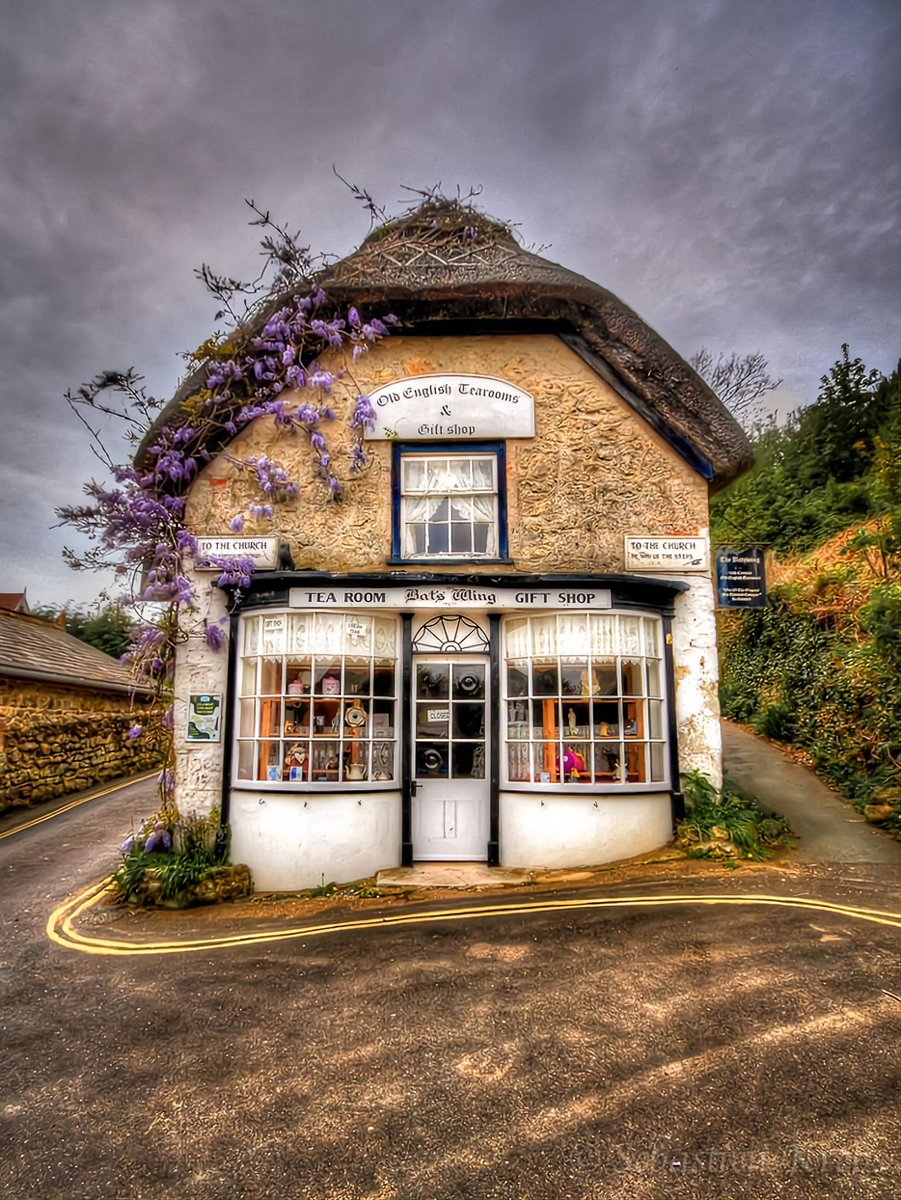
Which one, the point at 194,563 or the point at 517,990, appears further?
the point at 194,563

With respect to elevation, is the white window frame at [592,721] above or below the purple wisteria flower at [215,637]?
below

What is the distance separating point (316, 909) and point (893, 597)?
24.9 ft

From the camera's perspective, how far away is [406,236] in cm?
914

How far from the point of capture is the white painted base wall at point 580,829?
7.65 m

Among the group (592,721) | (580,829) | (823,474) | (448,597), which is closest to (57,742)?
(448,597)

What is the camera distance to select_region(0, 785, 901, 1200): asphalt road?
9.47ft

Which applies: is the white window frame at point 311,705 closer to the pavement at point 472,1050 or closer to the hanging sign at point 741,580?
the pavement at point 472,1050

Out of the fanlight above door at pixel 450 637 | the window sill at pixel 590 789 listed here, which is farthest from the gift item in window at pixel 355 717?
the window sill at pixel 590 789

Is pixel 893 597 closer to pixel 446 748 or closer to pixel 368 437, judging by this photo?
pixel 446 748

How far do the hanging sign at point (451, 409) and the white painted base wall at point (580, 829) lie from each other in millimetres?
4569

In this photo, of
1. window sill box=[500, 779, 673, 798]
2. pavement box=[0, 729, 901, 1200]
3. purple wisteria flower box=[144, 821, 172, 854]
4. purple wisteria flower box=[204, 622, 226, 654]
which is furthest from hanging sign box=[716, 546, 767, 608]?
purple wisteria flower box=[144, 821, 172, 854]

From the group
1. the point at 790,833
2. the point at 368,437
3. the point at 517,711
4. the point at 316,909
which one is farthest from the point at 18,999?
the point at 790,833

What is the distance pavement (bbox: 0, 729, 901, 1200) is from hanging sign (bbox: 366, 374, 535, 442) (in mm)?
5548

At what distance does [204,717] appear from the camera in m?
8.16
